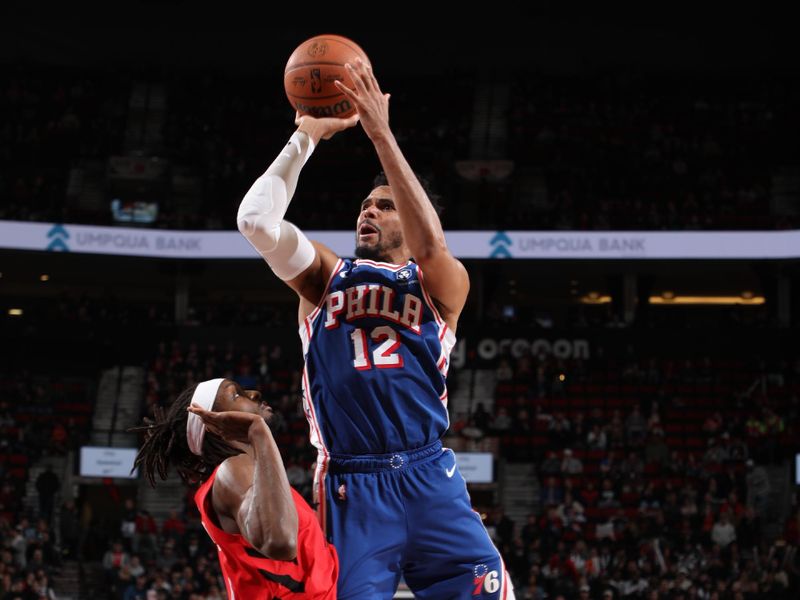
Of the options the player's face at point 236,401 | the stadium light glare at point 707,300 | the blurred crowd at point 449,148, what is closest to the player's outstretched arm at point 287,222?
the player's face at point 236,401

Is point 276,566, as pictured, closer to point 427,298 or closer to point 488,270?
point 427,298

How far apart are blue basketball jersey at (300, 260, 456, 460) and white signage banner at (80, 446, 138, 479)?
17.2 m

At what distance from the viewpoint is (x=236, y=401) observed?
3.93 m

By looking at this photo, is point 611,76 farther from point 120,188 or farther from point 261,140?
point 120,188

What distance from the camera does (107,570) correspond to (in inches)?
678

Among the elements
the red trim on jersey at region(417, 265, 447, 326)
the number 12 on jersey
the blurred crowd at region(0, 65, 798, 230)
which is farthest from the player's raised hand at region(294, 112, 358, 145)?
the blurred crowd at region(0, 65, 798, 230)

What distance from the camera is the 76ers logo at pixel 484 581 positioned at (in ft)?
13.8

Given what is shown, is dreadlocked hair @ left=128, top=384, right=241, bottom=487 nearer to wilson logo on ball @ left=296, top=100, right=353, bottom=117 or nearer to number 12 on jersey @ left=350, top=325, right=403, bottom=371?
number 12 on jersey @ left=350, top=325, right=403, bottom=371

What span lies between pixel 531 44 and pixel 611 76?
253 cm

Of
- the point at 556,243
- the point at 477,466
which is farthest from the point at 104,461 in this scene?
the point at 556,243

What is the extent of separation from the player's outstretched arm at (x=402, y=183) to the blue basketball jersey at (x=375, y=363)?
209 millimetres

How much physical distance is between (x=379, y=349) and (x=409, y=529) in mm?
670

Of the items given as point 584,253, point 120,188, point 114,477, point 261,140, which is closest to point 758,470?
point 584,253

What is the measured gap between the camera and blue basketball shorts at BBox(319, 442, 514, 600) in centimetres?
413
